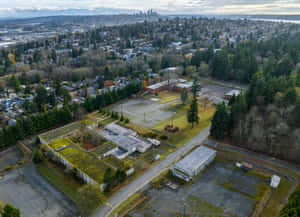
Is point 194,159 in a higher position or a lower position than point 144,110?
higher

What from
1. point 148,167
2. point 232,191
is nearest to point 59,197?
point 148,167

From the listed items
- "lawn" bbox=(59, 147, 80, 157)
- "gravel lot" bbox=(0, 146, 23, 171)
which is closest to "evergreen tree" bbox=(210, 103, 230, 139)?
"lawn" bbox=(59, 147, 80, 157)

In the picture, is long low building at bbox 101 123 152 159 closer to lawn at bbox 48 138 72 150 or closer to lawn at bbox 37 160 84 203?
lawn at bbox 48 138 72 150

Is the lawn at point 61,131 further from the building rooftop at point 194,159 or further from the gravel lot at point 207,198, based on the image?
the building rooftop at point 194,159

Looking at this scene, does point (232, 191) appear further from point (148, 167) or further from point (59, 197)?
point (59, 197)

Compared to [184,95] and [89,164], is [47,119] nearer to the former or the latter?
[89,164]

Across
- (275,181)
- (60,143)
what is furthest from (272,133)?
(60,143)
